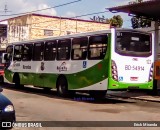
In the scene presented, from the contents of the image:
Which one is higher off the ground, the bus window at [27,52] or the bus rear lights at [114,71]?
the bus window at [27,52]

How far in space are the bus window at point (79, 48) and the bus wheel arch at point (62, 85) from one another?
58.3 inches

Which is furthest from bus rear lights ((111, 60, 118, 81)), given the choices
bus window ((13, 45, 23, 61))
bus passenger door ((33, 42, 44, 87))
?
bus window ((13, 45, 23, 61))

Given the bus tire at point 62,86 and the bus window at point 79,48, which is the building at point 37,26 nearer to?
the bus tire at point 62,86

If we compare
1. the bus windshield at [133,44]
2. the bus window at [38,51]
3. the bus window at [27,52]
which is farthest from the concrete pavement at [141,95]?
the bus window at [27,52]

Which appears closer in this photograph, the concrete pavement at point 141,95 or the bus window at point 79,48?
the bus window at point 79,48

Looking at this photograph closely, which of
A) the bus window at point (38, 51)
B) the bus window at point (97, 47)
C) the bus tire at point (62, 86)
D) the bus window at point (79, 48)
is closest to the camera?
the bus window at point (97, 47)

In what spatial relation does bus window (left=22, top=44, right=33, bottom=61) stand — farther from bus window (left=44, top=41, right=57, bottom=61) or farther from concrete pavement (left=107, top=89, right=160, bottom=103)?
concrete pavement (left=107, top=89, right=160, bottom=103)

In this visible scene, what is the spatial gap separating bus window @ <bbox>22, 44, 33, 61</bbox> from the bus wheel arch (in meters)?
Result: 3.55

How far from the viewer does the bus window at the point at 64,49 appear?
1884cm

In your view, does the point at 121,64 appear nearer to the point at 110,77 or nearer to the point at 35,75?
the point at 110,77

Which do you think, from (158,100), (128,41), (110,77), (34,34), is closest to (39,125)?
(110,77)

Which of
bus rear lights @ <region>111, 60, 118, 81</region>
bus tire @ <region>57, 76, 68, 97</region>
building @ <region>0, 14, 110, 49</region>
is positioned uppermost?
building @ <region>0, 14, 110, 49</region>

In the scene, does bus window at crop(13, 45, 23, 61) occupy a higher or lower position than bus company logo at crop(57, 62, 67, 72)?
higher

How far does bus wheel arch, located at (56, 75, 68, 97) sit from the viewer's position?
19156 mm
